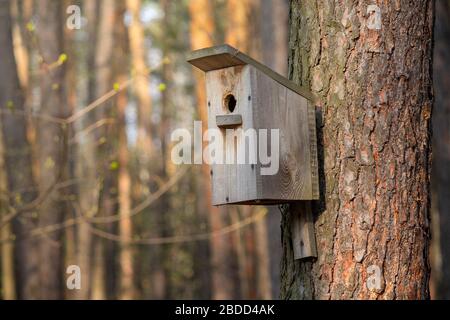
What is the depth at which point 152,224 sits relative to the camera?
795 inches

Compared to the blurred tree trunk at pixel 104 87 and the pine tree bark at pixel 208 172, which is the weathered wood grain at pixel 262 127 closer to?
the pine tree bark at pixel 208 172

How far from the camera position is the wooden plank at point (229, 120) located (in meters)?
3.68

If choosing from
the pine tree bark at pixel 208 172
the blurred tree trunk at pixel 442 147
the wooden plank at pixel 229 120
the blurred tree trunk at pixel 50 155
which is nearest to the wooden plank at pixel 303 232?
the wooden plank at pixel 229 120

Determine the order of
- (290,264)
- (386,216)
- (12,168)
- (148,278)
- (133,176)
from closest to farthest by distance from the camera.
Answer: (386,216) < (290,264) < (12,168) < (133,176) < (148,278)

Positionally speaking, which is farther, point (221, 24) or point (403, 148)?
point (221, 24)

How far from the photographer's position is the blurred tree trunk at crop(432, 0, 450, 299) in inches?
330

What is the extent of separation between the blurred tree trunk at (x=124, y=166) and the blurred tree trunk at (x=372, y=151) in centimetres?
1059

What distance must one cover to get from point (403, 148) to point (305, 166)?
47cm

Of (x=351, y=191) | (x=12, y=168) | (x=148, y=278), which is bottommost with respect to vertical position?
(x=148, y=278)

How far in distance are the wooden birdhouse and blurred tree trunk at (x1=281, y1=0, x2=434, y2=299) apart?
0.37ft

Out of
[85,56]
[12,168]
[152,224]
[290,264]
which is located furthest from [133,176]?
[290,264]

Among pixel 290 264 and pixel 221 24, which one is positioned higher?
pixel 221 24

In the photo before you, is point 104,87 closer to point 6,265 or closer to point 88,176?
point 88,176

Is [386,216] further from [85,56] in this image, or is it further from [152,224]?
[85,56]
